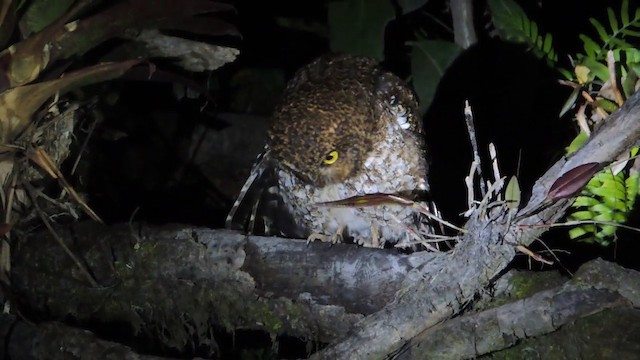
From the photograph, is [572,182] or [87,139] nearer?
[572,182]

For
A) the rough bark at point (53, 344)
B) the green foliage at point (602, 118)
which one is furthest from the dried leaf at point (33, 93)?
the green foliage at point (602, 118)

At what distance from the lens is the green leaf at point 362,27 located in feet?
8.93

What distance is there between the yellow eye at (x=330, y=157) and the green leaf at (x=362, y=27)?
984 millimetres

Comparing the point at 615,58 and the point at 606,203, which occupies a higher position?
the point at 615,58

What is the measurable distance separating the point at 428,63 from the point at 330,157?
1184mm

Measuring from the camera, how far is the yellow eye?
5.98 feet

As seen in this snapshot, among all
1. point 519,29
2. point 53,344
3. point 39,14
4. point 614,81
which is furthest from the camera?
point 519,29

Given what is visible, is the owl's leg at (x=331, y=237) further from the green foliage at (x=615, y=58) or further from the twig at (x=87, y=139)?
the green foliage at (x=615, y=58)

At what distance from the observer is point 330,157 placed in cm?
183

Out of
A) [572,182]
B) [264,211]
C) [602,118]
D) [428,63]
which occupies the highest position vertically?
[572,182]

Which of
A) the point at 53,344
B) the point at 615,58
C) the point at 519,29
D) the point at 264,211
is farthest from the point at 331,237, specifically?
the point at 519,29

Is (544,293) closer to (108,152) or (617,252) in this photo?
(617,252)

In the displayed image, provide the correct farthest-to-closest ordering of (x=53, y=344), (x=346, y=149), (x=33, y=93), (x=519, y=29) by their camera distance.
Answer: (x=519, y=29)
(x=346, y=149)
(x=33, y=93)
(x=53, y=344)

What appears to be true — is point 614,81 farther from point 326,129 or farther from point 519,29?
point 326,129
